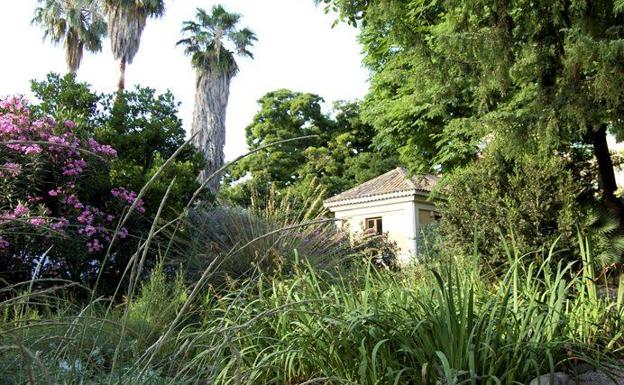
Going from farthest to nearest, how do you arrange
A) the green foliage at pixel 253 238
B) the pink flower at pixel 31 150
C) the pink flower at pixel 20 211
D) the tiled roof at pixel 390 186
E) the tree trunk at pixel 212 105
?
the tree trunk at pixel 212 105
the tiled roof at pixel 390 186
the pink flower at pixel 31 150
the green foliage at pixel 253 238
the pink flower at pixel 20 211

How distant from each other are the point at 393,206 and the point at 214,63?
926 centimetres

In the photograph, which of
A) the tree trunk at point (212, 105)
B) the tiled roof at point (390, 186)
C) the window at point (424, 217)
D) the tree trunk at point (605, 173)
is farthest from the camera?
the tree trunk at point (212, 105)

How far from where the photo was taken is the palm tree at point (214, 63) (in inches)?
922

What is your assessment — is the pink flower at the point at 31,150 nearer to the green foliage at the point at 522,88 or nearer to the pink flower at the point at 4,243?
the pink flower at the point at 4,243

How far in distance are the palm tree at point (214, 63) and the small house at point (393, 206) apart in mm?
5811

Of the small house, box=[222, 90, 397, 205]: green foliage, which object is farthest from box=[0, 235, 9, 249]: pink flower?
box=[222, 90, 397, 205]: green foliage

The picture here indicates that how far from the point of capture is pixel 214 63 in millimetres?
23609

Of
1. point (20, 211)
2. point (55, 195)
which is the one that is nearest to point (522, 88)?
point (55, 195)

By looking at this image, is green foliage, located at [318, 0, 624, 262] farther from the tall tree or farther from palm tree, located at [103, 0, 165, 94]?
palm tree, located at [103, 0, 165, 94]

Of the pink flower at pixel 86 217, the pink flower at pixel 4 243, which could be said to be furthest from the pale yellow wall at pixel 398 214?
the pink flower at pixel 4 243

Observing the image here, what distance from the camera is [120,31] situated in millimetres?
20500

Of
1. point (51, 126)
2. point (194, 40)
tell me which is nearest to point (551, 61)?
point (51, 126)

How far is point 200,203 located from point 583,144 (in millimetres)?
7280

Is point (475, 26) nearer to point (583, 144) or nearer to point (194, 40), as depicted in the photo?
point (583, 144)
